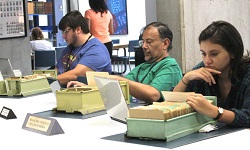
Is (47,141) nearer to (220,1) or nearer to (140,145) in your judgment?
(140,145)

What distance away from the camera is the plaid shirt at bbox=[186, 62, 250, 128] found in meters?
2.23

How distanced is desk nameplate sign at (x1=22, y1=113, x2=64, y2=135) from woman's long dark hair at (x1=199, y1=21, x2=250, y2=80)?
84 cm

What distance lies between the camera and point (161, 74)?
317cm

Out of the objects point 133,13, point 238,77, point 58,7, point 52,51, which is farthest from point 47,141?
point 133,13

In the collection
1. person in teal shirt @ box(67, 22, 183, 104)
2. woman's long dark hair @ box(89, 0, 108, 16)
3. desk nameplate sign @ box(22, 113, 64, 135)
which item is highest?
woman's long dark hair @ box(89, 0, 108, 16)

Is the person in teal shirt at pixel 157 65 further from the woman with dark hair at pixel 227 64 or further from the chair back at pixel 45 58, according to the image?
the chair back at pixel 45 58

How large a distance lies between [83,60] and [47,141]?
6.42 feet


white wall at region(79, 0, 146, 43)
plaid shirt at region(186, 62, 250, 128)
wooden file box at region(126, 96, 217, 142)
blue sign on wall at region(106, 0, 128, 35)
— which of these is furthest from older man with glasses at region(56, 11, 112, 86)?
blue sign on wall at region(106, 0, 128, 35)

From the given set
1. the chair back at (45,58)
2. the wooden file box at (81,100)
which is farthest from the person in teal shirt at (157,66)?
the chair back at (45,58)

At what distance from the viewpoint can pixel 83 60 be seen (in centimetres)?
408

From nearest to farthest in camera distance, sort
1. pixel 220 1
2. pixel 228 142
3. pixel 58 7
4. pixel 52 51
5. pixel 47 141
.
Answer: pixel 228 142, pixel 47 141, pixel 220 1, pixel 52 51, pixel 58 7

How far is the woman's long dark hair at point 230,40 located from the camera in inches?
93.8

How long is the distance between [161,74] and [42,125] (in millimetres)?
1077

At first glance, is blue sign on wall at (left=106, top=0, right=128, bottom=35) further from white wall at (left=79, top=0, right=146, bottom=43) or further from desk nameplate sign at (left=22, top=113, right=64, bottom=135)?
desk nameplate sign at (left=22, top=113, right=64, bottom=135)
